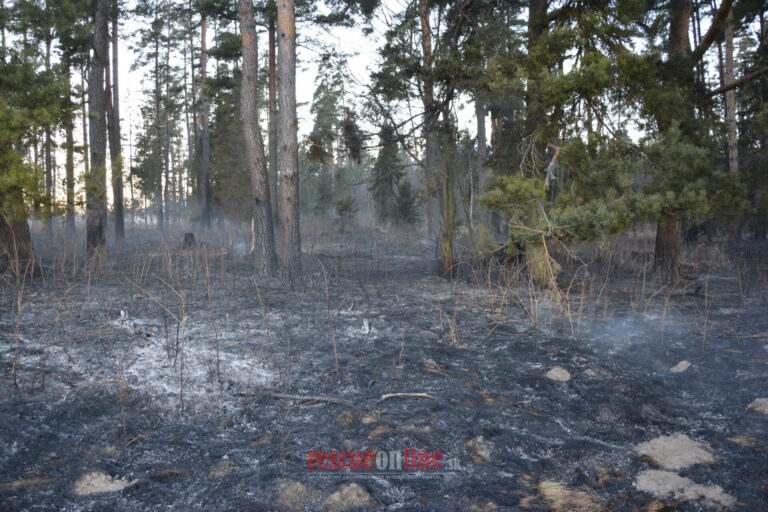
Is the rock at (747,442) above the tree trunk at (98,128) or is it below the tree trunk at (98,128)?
below

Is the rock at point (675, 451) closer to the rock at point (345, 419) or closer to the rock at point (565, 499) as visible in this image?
the rock at point (565, 499)

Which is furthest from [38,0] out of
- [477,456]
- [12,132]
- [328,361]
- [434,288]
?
[477,456]

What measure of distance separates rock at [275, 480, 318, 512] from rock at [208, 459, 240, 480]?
0.36 metres

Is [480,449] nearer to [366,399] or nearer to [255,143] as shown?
[366,399]

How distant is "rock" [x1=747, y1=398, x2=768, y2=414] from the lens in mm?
3271

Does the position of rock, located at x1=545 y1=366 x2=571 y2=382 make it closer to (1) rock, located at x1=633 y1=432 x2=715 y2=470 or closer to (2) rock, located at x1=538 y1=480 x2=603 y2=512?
(1) rock, located at x1=633 y1=432 x2=715 y2=470

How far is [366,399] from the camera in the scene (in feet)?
11.5

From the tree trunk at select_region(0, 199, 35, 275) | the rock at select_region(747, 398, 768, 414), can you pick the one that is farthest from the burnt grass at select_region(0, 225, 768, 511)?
the tree trunk at select_region(0, 199, 35, 275)

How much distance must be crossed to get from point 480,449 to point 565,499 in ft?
1.95

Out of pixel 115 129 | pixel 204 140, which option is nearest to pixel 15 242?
pixel 115 129

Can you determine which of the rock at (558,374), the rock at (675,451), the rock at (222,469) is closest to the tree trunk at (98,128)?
the rock at (222,469)

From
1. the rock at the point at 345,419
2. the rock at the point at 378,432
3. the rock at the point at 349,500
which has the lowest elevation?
the rock at the point at 349,500

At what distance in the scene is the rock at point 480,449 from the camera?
8.80ft

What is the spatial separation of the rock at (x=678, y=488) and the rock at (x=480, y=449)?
75cm
